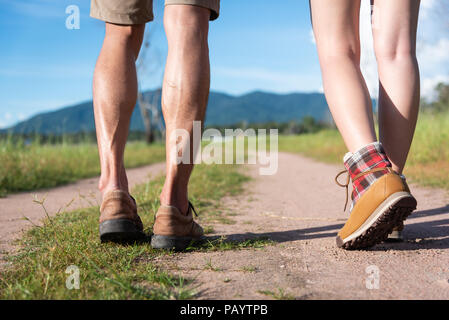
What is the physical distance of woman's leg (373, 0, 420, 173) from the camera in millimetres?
1543

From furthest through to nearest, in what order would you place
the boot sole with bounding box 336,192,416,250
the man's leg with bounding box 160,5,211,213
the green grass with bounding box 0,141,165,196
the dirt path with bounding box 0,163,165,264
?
the green grass with bounding box 0,141,165,196
the dirt path with bounding box 0,163,165,264
the man's leg with bounding box 160,5,211,213
the boot sole with bounding box 336,192,416,250

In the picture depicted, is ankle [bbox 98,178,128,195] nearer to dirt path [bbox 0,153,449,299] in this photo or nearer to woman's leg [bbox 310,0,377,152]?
dirt path [bbox 0,153,449,299]

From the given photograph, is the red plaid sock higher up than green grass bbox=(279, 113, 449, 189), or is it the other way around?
green grass bbox=(279, 113, 449, 189)

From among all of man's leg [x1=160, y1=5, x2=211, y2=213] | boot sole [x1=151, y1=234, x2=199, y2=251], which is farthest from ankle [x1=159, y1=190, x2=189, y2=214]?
boot sole [x1=151, y1=234, x2=199, y2=251]

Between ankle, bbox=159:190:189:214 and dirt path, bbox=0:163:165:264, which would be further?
dirt path, bbox=0:163:165:264

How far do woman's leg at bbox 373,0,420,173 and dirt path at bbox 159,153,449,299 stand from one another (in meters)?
0.43

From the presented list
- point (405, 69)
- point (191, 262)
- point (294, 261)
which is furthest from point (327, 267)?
point (405, 69)

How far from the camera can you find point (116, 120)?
1.61 m

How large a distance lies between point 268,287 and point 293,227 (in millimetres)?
980

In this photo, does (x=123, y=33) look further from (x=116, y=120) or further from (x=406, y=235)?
(x=406, y=235)

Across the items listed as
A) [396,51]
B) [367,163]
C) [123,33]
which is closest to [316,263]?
[367,163]

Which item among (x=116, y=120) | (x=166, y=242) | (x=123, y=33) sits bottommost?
(x=166, y=242)

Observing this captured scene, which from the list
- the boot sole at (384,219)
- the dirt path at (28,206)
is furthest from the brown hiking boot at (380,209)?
the dirt path at (28,206)

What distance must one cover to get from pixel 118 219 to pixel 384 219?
99cm
